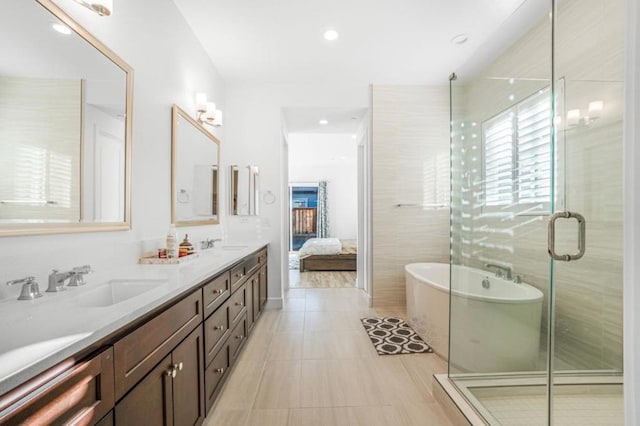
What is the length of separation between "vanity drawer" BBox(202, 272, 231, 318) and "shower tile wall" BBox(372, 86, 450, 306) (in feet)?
7.29

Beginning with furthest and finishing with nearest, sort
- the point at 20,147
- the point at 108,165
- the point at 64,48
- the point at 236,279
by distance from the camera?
the point at 236,279 < the point at 108,165 < the point at 64,48 < the point at 20,147

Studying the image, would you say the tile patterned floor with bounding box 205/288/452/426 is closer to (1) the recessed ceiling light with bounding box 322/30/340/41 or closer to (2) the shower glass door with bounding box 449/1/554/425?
(2) the shower glass door with bounding box 449/1/554/425

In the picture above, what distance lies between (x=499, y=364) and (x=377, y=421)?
81cm

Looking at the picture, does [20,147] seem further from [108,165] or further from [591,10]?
[591,10]

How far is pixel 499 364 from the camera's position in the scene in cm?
180

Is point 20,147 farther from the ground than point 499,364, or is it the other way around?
point 20,147

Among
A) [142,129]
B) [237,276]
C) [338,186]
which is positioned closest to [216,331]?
[237,276]

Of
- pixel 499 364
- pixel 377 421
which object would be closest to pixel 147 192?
pixel 377 421

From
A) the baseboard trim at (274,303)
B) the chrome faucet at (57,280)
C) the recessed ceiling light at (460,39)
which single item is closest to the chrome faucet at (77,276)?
the chrome faucet at (57,280)

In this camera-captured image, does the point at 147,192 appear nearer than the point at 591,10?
No

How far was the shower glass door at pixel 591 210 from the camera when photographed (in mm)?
1649

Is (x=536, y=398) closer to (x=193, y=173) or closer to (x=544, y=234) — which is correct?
(x=544, y=234)

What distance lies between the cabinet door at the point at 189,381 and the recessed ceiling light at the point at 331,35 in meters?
2.65

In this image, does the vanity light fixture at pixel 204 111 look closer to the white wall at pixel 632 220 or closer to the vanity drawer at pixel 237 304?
the vanity drawer at pixel 237 304
